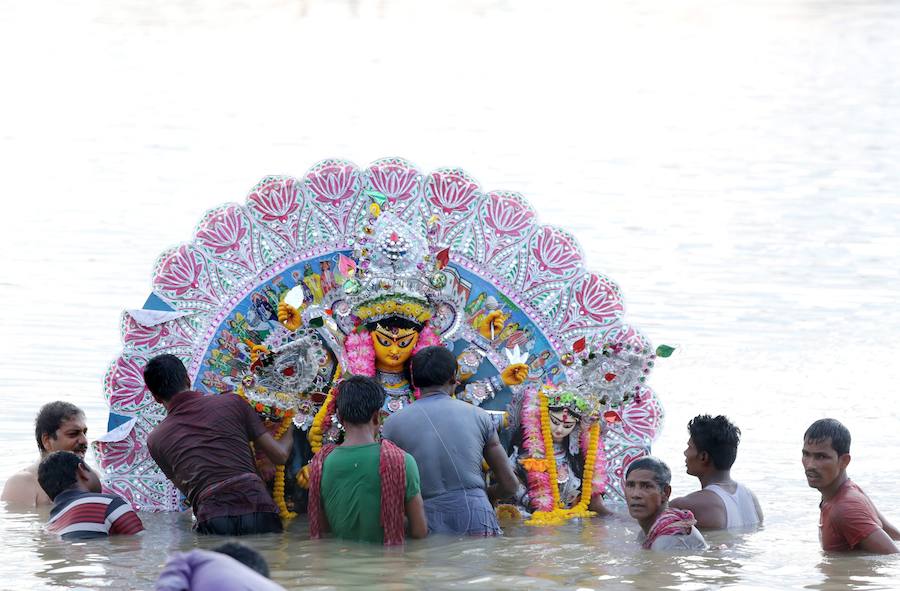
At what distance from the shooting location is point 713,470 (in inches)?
352

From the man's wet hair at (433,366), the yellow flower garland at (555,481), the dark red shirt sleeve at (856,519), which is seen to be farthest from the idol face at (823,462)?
the man's wet hair at (433,366)

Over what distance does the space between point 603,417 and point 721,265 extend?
26.9 ft

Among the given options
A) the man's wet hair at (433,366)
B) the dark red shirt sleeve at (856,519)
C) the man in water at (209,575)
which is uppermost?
the man's wet hair at (433,366)

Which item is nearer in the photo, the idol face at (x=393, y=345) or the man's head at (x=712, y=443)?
the man's head at (x=712, y=443)

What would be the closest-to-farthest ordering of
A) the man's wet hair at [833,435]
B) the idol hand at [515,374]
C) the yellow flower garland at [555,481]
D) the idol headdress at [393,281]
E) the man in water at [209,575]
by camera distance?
the man in water at [209,575]
the man's wet hair at [833,435]
the yellow flower garland at [555,481]
the idol headdress at [393,281]
the idol hand at [515,374]

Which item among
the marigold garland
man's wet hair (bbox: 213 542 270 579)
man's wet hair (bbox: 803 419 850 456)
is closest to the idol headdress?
the marigold garland

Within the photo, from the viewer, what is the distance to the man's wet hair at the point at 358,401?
846cm

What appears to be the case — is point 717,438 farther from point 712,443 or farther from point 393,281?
point 393,281

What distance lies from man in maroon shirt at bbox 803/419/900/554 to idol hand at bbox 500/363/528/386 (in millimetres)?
2096

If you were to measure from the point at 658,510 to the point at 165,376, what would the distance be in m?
2.91

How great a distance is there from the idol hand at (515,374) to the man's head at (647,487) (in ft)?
5.10

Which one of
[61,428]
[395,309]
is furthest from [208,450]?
[395,309]

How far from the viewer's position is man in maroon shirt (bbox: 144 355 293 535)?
352 inches

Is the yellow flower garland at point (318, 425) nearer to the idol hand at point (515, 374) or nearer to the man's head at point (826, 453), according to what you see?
the idol hand at point (515, 374)
